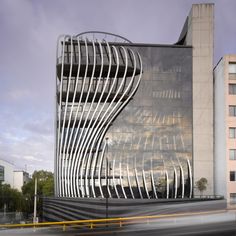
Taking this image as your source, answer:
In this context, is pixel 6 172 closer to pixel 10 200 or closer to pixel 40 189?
pixel 40 189

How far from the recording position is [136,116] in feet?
189

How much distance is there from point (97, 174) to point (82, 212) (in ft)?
26.5

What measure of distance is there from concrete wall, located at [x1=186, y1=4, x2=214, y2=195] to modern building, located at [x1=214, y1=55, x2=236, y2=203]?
145cm

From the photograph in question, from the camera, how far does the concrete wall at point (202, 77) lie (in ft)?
189

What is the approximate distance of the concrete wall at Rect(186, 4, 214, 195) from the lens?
57.7 m

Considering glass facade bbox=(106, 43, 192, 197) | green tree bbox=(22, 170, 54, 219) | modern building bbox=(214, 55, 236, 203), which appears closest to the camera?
modern building bbox=(214, 55, 236, 203)

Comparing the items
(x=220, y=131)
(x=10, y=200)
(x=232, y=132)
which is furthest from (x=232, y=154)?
(x=10, y=200)

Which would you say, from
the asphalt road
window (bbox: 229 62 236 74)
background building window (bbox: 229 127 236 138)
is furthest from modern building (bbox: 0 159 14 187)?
the asphalt road

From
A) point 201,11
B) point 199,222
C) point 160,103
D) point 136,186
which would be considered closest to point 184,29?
point 201,11

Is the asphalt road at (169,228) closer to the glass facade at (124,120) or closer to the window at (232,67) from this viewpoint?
the glass facade at (124,120)

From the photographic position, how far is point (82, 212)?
163ft

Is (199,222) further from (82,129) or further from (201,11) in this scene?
(201,11)

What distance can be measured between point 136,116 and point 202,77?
1118 cm

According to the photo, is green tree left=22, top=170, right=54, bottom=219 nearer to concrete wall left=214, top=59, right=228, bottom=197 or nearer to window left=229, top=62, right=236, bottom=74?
concrete wall left=214, top=59, right=228, bottom=197
